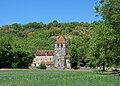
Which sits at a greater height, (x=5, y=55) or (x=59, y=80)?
(x=5, y=55)

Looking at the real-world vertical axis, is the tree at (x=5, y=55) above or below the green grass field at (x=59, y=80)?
above

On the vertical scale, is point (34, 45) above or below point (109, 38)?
above

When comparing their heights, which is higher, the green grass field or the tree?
the tree

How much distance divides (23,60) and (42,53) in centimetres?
4147

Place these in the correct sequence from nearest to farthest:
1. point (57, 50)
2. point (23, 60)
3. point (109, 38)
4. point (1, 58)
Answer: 1. point (109, 38)
2. point (1, 58)
3. point (23, 60)
4. point (57, 50)

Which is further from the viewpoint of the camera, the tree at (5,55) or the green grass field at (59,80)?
the tree at (5,55)

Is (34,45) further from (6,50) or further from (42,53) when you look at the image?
(6,50)

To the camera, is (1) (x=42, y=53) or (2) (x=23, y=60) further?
(1) (x=42, y=53)

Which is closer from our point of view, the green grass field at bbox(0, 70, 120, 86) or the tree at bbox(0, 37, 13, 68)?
the green grass field at bbox(0, 70, 120, 86)

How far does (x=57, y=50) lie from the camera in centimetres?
14512

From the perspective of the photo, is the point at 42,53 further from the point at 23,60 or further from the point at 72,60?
the point at 72,60

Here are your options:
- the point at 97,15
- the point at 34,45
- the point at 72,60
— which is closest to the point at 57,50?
the point at 72,60

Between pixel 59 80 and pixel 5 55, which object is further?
pixel 5 55

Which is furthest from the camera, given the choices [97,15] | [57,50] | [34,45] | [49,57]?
[34,45]
